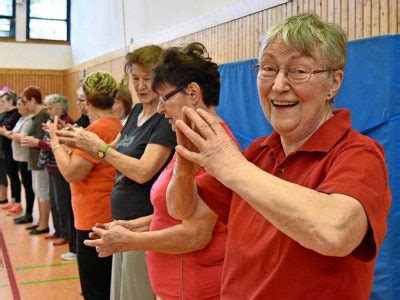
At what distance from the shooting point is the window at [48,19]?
12492mm

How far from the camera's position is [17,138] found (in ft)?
18.9

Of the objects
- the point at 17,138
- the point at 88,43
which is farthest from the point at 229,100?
the point at 88,43

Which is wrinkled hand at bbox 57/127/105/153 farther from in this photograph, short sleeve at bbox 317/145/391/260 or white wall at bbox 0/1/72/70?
white wall at bbox 0/1/72/70

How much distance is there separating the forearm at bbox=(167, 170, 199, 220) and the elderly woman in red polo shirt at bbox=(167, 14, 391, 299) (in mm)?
147

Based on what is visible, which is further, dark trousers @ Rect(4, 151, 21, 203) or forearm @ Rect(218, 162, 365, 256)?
dark trousers @ Rect(4, 151, 21, 203)

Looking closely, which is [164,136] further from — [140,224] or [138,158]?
[140,224]

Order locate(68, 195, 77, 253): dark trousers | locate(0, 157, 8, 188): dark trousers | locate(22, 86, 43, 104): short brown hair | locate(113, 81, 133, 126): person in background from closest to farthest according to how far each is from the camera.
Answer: locate(113, 81, 133, 126): person in background < locate(68, 195, 77, 253): dark trousers < locate(22, 86, 43, 104): short brown hair < locate(0, 157, 8, 188): dark trousers

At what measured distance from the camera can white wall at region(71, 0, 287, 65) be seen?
5.70 m

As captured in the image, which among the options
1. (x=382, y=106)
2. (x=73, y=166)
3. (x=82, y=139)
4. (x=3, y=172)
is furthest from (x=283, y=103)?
(x=3, y=172)

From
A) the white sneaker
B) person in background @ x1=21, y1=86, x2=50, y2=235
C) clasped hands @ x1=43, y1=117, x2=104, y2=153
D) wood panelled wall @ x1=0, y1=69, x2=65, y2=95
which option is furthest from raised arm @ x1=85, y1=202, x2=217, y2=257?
wood panelled wall @ x1=0, y1=69, x2=65, y2=95

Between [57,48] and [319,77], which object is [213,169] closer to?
[319,77]

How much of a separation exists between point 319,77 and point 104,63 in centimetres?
930

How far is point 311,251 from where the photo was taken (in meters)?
1.00

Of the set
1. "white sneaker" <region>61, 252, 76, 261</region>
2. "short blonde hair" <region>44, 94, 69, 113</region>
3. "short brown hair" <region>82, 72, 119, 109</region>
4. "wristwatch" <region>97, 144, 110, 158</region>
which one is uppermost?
"short brown hair" <region>82, 72, 119, 109</region>
